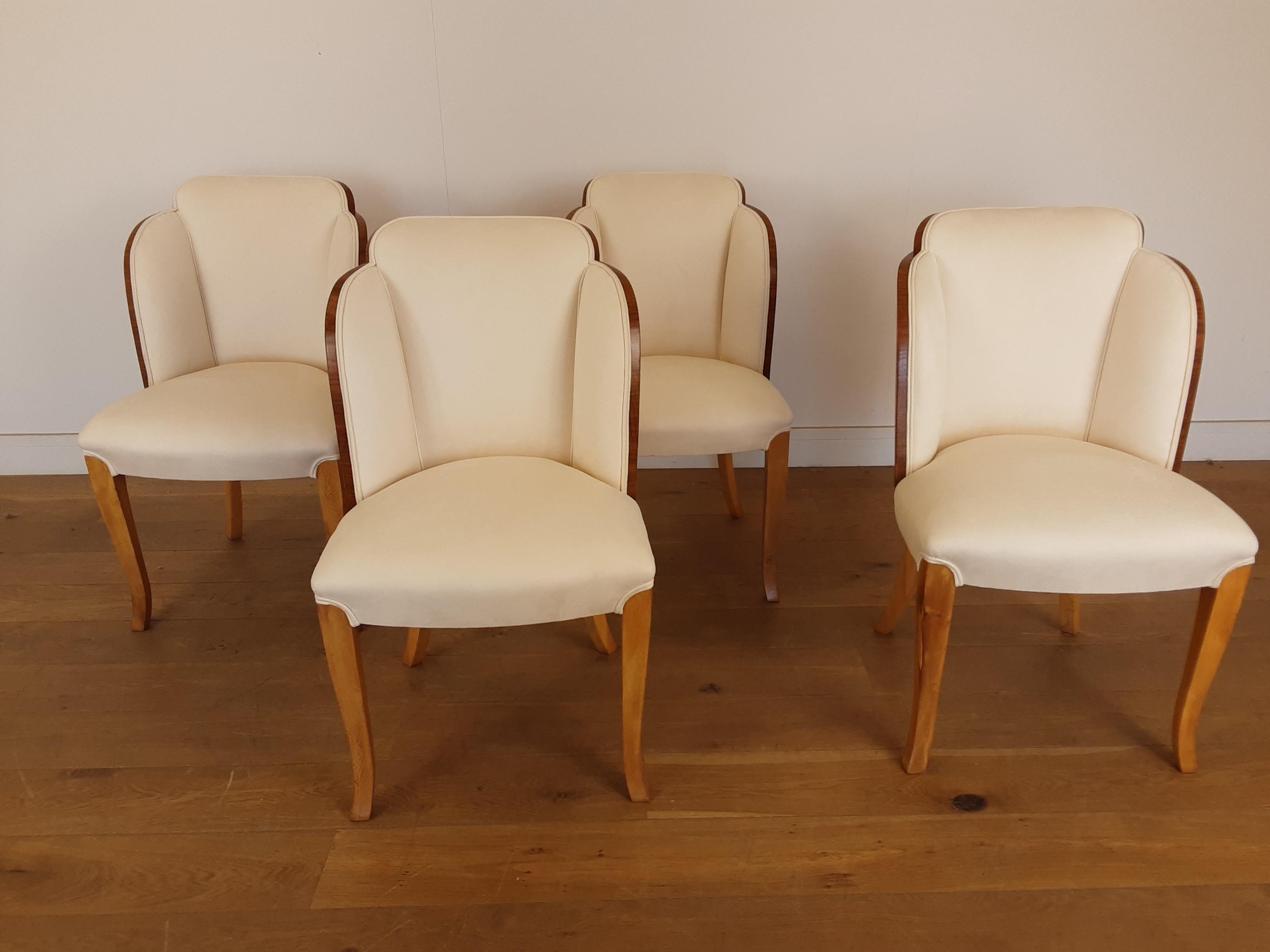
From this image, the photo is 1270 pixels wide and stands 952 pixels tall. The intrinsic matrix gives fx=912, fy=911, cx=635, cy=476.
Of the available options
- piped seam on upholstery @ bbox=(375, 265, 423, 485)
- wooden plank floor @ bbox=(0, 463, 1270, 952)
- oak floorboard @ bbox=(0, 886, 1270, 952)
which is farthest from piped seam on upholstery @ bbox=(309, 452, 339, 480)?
oak floorboard @ bbox=(0, 886, 1270, 952)

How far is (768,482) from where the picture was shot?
207 centimetres

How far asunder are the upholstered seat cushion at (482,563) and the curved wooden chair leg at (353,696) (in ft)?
0.12

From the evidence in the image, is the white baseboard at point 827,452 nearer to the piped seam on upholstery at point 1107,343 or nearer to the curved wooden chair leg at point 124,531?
the piped seam on upholstery at point 1107,343

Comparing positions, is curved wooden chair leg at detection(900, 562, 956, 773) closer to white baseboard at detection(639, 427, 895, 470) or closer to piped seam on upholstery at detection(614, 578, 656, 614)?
piped seam on upholstery at detection(614, 578, 656, 614)

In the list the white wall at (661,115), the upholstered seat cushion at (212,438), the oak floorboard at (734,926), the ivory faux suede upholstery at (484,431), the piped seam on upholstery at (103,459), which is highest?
the white wall at (661,115)

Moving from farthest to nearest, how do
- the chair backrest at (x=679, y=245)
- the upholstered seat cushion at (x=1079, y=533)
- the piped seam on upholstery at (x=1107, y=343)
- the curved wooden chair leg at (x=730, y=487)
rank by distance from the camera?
the curved wooden chair leg at (x=730, y=487) < the chair backrest at (x=679, y=245) < the piped seam on upholstery at (x=1107, y=343) < the upholstered seat cushion at (x=1079, y=533)

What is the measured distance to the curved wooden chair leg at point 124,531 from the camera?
6.32 ft

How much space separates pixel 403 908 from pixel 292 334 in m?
1.39

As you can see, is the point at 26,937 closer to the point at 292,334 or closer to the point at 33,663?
the point at 33,663

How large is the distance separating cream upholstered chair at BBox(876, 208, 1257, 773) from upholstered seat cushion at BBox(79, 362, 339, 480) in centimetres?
118

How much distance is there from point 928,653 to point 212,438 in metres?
1.44

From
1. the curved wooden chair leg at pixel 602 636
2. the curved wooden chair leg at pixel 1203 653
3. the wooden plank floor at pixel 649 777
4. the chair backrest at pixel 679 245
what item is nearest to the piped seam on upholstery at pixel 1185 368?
the curved wooden chair leg at pixel 1203 653

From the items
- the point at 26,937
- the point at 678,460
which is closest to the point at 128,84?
the point at 678,460

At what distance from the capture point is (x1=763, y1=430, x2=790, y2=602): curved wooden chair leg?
6.70ft
